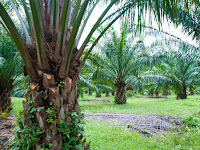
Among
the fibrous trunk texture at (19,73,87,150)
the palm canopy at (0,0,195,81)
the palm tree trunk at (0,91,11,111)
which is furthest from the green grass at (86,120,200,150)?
the palm tree trunk at (0,91,11,111)

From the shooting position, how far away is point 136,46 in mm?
9758

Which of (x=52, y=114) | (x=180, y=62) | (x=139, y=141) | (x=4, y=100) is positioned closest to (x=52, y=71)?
(x=52, y=114)

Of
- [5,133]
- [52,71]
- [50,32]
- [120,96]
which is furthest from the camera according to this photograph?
[120,96]

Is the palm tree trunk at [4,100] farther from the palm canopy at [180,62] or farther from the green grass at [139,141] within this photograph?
the palm canopy at [180,62]

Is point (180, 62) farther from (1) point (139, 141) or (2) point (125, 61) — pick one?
(1) point (139, 141)

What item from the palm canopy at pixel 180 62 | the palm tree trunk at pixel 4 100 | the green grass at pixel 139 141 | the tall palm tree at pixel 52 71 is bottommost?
the green grass at pixel 139 141

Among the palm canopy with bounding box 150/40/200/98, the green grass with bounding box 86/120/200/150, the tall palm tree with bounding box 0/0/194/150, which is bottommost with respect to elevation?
the green grass with bounding box 86/120/200/150

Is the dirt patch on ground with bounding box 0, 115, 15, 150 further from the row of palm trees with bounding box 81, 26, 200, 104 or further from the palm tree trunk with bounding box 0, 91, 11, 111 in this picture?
the row of palm trees with bounding box 81, 26, 200, 104

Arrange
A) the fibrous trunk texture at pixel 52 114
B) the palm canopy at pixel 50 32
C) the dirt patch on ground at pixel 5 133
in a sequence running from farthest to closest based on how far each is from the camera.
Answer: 1. the dirt patch on ground at pixel 5 133
2. the fibrous trunk texture at pixel 52 114
3. the palm canopy at pixel 50 32

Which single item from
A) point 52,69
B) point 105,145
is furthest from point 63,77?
point 105,145

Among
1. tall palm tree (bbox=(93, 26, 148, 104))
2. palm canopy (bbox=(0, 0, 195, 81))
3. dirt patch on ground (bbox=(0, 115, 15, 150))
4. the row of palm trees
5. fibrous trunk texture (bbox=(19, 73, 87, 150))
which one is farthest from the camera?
tall palm tree (bbox=(93, 26, 148, 104))

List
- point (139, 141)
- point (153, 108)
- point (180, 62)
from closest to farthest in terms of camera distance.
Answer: point (139, 141), point (153, 108), point (180, 62)

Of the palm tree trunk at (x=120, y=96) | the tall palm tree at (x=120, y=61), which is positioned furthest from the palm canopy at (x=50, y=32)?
the palm tree trunk at (x=120, y=96)

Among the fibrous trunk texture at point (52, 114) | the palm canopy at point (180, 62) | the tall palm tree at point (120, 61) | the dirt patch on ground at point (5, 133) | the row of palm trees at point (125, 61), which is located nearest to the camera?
the fibrous trunk texture at point (52, 114)
